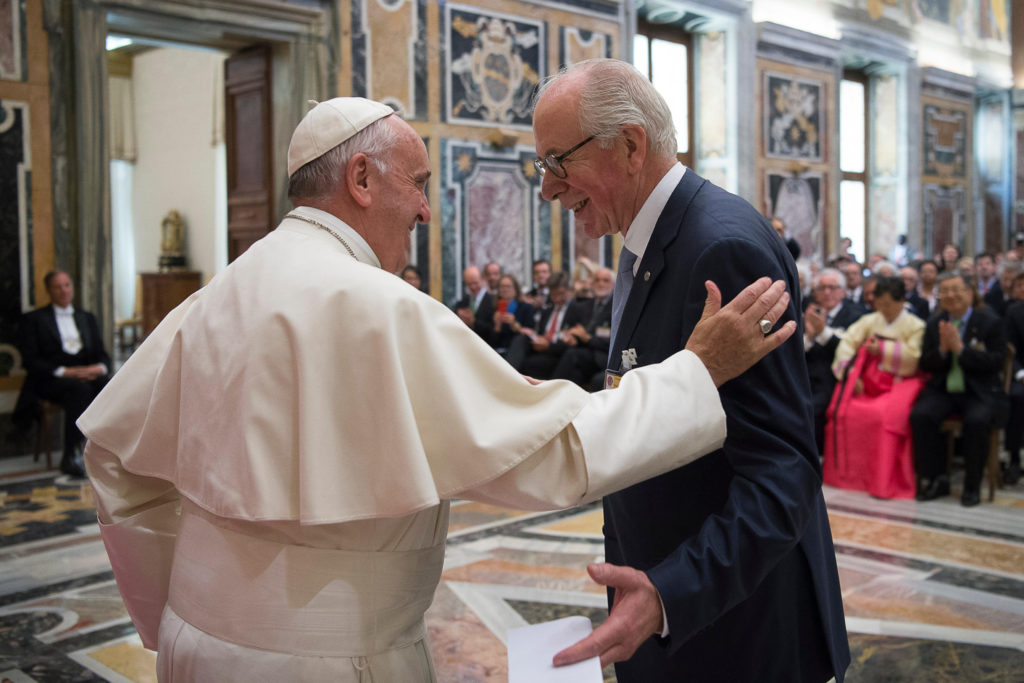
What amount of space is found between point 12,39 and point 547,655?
793 cm

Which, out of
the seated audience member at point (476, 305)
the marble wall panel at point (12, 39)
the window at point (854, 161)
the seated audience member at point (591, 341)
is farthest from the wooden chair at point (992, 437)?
the window at point (854, 161)

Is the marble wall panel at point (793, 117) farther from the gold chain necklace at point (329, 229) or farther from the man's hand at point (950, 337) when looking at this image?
the gold chain necklace at point (329, 229)

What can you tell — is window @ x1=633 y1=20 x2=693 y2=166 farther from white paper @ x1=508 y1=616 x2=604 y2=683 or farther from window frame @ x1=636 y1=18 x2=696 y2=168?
white paper @ x1=508 y1=616 x2=604 y2=683

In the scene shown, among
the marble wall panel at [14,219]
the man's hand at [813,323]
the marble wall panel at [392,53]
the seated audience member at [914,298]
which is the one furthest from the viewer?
the marble wall panel at [392,53]

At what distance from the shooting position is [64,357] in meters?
7.46

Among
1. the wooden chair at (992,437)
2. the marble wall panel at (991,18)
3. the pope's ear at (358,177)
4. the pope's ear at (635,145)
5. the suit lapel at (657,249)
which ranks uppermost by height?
the marble wall panel at (991,18)

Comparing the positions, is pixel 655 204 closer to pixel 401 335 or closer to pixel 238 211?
pixel 401 335

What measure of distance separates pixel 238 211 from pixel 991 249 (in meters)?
15.9

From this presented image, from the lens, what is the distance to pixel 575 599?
427 cm

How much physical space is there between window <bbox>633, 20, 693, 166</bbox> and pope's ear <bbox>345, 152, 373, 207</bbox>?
39.0 ft

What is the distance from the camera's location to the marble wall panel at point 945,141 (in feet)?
58.5

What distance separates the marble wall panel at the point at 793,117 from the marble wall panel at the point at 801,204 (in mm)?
307

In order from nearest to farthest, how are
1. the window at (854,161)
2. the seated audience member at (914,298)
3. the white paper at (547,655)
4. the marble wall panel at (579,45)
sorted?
the white paper at (547,655) → the seated audience member at (914,298) → the marble wall panel at (579,45) → the window at (854,161)

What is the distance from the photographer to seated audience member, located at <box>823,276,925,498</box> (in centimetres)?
646
